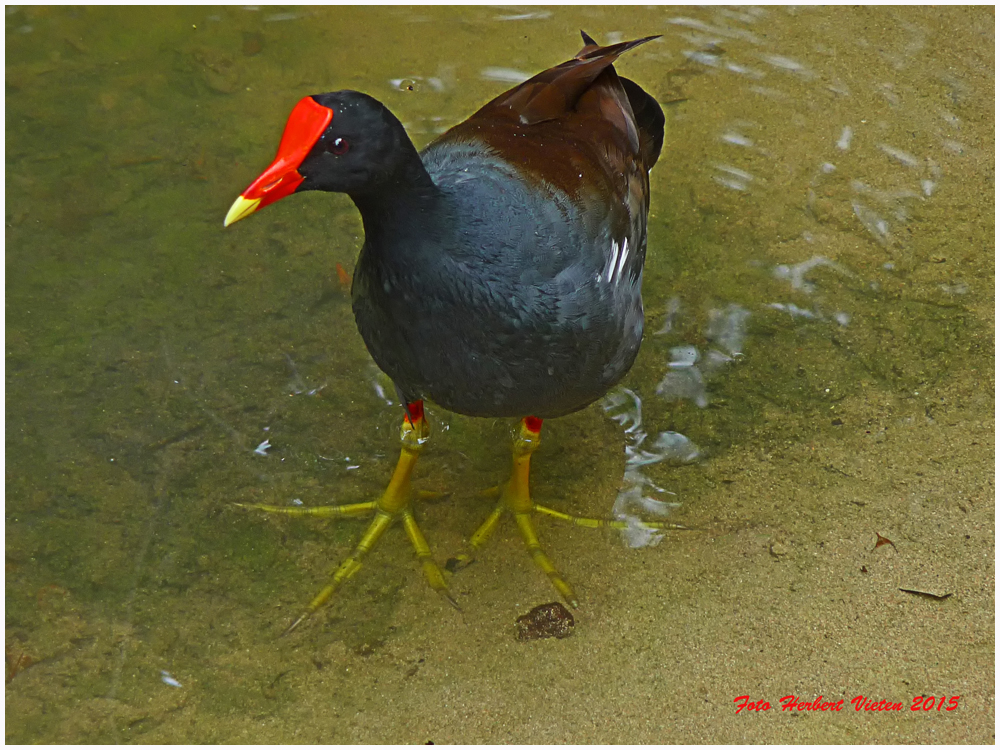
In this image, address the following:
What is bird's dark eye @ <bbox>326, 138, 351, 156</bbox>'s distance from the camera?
6.44ft

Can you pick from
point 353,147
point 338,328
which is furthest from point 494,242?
point 338,328

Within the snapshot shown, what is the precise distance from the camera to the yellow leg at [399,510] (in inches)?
110

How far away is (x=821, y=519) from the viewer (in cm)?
292

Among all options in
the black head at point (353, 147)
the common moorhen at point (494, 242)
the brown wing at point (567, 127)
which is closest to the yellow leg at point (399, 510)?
the common moorhen at point (494, 242)

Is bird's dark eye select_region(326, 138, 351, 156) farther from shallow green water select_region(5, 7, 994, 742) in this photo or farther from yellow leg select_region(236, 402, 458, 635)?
shallow green water select_region(5, 7, 994, 742)

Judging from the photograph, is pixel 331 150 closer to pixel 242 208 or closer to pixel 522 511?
pixel 242 208

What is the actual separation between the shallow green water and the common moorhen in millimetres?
221

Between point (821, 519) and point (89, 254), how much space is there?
2.61 m

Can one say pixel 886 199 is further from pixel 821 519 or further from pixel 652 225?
pixel 821 519

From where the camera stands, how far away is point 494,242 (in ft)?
7.16

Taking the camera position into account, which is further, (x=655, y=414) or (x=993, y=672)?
(x=655, y=414)

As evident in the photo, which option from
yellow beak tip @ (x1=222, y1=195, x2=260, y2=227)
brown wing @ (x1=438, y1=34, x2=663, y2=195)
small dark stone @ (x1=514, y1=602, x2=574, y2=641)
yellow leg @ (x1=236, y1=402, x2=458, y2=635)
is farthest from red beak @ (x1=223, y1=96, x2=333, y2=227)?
small dark stone @ (x1=514, y1=602, x2=574, y2=641)

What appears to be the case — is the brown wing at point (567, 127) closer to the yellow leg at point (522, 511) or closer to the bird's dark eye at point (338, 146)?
the bird's dark eye at point (338, 146)

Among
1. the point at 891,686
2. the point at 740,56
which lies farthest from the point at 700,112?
the point at 891,686
